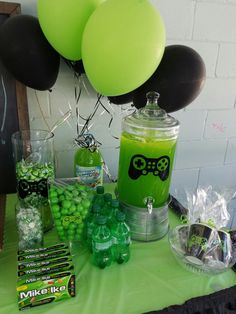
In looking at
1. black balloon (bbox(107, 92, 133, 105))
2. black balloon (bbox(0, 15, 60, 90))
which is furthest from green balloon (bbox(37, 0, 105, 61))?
black balloon (bbox(107, 92, 133, 105))

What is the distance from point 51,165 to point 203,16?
873 millimetres

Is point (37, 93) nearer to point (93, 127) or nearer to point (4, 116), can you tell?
point (4, 116)

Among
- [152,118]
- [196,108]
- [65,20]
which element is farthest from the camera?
[196,108]

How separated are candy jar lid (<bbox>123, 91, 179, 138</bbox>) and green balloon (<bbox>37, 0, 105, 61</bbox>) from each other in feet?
0.85

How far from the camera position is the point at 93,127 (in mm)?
1188

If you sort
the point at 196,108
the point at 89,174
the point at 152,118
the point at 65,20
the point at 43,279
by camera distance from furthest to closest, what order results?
the point at 196,108 < the point at 89,174 < the point at 152,118 < the point at 65,20 < the point at 43,279

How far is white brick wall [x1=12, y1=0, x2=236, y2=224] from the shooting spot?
1099 millimetres

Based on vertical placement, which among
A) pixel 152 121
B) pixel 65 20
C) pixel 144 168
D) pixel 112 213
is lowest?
pixel 112 213

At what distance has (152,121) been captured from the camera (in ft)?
2.75

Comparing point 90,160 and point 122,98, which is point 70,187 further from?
point 122,98

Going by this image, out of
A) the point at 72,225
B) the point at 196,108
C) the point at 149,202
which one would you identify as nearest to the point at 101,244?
the point at 72,225

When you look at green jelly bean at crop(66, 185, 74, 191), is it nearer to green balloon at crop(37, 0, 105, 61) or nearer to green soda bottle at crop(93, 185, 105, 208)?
green soda bottle at crop(93, 185, 105, 208)

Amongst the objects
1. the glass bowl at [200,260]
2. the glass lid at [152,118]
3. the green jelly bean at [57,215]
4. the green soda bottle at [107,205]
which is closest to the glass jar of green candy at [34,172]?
the green jelly bean at [57,215]

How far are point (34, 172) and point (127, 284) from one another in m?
0.42
